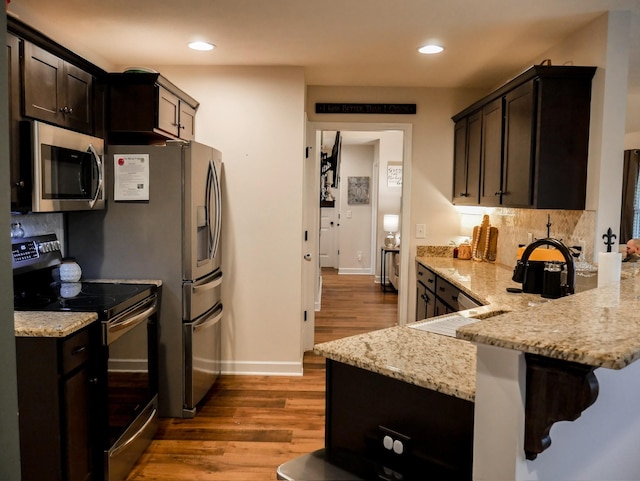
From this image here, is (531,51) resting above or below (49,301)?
above

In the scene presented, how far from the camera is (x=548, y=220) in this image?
3150mm

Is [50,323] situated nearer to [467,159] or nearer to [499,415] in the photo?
[499,415]

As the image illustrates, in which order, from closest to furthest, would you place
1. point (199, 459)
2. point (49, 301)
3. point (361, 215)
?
point (49, 301), point (199, 459), point (361, 215)

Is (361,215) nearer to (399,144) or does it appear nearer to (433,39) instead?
A: (399,144)

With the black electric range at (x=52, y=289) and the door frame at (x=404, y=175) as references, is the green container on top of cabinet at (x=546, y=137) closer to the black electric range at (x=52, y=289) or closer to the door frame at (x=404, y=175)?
the door frame at (x=404, y=175)

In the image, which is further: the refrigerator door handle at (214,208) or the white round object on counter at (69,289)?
the refrigerator door handle at (214,208)

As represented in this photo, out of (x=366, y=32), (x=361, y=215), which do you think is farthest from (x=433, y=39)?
(x=361, y=215)

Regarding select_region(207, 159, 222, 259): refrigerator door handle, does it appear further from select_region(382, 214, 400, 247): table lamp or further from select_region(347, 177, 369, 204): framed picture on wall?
select_region(347, 177, 369, 204): framed picture on wall

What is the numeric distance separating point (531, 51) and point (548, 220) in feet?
3.83

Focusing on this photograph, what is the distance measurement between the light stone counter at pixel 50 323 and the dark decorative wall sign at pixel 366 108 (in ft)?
9.51

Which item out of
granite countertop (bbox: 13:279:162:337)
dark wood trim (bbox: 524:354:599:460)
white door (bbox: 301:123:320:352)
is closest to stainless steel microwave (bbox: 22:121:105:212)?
granite countertop (bbox: 13:279:162:337)

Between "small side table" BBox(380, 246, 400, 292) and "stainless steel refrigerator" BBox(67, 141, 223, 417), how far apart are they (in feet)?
16.2

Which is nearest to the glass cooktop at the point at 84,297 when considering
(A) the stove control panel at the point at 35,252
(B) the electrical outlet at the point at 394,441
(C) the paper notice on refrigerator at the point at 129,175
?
(A) the stove control panel at the point at 35,252

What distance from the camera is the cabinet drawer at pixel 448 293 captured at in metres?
3.27
